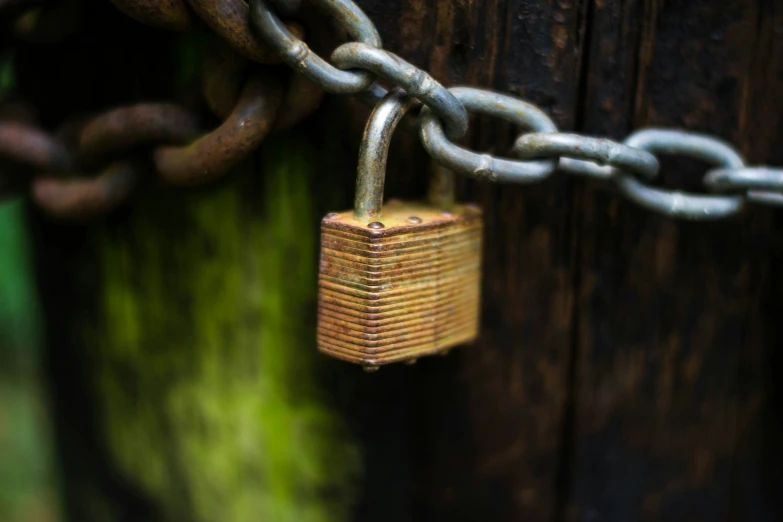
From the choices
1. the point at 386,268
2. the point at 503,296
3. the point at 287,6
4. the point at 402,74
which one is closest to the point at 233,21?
the point at 287,6

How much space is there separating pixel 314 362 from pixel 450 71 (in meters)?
0.40

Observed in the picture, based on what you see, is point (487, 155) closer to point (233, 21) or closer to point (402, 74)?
point (402, 74)

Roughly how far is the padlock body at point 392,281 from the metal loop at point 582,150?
12cm

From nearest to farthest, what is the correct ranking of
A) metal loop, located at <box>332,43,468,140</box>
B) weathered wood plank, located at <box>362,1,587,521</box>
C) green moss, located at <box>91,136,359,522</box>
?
metal loop, located at <box>332,43,468,140</box> → weathered wood plank, located at <box>362,1,587,521</box> → green moss, located at <box>91,136,359,522</box>

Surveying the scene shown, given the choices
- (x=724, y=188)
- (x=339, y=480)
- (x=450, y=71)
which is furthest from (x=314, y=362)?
(x=724, y=188)

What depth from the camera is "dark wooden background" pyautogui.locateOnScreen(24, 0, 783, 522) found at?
0.73 metres

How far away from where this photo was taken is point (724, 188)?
0.70 metres

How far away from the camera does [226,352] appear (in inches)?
36.2

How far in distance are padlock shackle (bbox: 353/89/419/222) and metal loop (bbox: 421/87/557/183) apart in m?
0.03

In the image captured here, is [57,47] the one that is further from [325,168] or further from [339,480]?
[339,480]

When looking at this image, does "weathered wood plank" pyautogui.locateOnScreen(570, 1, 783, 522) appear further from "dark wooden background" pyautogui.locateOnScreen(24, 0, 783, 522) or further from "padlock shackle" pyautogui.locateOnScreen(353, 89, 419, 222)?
"padlock shackle" pyautogui.locateOnScreen(353, 89, 419, 222)

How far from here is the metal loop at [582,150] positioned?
2.08ft

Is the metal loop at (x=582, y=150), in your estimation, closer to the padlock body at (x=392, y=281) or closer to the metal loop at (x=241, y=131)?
the padlock body at (x=392, y=281)

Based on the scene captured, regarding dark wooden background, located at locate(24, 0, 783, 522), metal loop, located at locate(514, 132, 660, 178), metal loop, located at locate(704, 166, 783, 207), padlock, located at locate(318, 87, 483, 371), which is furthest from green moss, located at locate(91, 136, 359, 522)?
metal loop, located at locate(704, 166, 783, 207)
